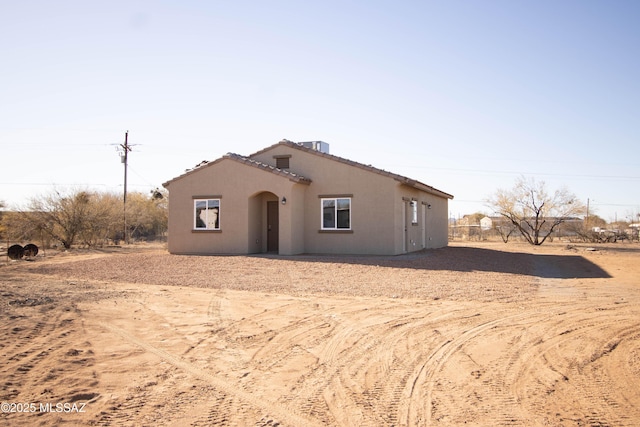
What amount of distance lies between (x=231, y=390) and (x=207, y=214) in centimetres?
1655

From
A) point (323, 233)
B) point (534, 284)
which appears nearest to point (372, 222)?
point (323, 233)

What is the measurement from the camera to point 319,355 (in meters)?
5.86

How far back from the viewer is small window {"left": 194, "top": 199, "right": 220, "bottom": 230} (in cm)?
2052

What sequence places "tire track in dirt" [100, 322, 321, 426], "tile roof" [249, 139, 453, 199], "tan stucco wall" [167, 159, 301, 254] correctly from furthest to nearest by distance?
"tan stucco wall" [167, 159, 301, 254], "tile roof" [249, 139, 453, 199], "tire track in dirt" [100, 322, 321, 426]

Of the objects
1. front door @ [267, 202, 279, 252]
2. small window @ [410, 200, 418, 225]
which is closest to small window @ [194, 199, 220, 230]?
front door @ [267, 202, 279, 252]

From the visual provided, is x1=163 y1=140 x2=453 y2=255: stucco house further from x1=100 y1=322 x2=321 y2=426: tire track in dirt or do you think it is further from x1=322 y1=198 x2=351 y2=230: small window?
x1=100 y1=322 x2=321 y2=426: tire track in dirt

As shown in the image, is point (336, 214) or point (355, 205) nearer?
point (355, 205)

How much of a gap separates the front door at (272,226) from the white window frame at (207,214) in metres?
2.15

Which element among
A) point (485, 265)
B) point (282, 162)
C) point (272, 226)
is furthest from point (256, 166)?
point (485, 265)

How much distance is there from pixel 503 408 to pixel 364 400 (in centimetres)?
120

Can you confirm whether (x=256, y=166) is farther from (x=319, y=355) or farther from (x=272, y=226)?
(x=319, y=355)

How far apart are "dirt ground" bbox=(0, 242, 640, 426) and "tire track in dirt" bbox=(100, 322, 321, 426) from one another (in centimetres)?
2

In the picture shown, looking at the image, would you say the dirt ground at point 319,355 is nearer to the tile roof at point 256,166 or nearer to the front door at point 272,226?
the tile roof at point 256,166

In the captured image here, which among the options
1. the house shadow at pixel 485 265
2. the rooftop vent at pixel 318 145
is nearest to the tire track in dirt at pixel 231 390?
the house shadow at pixel 485 265
